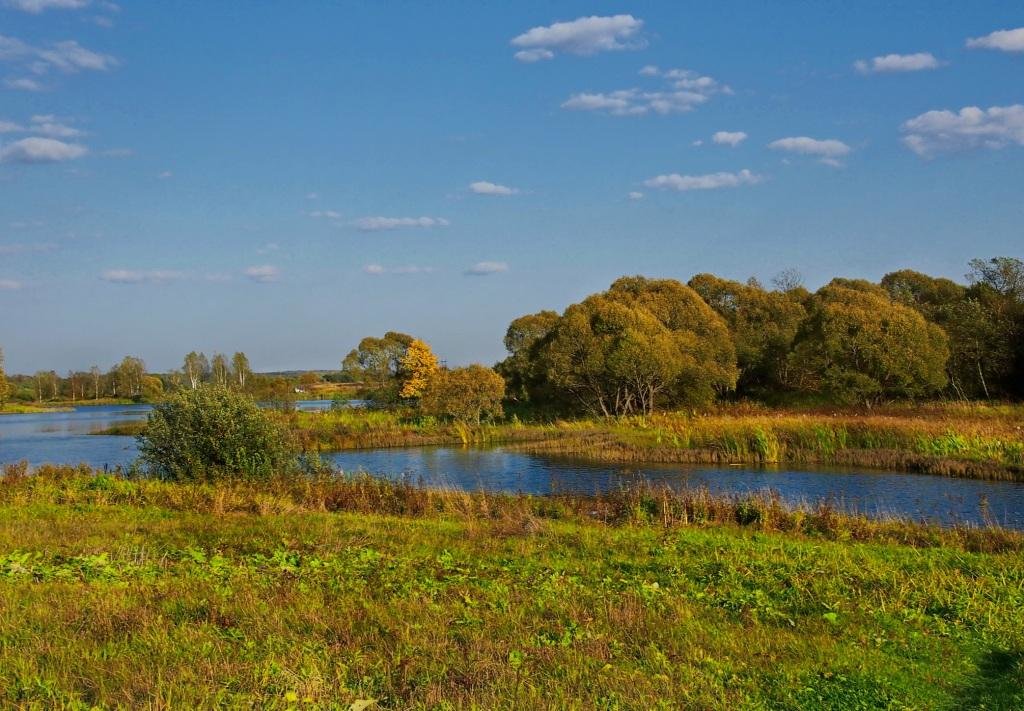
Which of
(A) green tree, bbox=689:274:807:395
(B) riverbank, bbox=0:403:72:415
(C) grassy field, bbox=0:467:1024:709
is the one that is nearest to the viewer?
(C) grassy field, bbox=0:467:1024:709

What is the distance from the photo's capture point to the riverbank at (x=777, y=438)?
26.0 metres

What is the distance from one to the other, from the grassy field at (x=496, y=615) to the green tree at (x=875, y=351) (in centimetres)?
3028

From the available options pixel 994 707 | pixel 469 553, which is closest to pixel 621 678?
pixel 994 707

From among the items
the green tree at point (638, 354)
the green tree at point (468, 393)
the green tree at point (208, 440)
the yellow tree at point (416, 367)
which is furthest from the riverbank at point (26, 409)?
the green tree at point (208, 440)

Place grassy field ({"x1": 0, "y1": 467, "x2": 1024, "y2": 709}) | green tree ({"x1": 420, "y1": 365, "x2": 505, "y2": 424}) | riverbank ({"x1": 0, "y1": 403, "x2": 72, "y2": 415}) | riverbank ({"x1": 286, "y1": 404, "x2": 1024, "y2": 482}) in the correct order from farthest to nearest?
riverbank ({"x1": 0, "y1": 403, "x2": 72, "y2": 415}) → green tree ({"x1": 420, "y1": 365, "x2": 505, "y2": 424}) → riverbank ({"x1": 286, "y1": 404, "x2": 1024, "y2": 482}) → grassy field ({"x1": 0, "y1": 467, "x2": 1024, "y2": 709})

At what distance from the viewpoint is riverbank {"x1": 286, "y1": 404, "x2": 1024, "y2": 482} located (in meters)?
26.0

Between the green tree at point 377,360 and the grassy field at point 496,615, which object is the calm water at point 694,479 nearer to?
the grassy field at point 496,615

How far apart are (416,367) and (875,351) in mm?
31078

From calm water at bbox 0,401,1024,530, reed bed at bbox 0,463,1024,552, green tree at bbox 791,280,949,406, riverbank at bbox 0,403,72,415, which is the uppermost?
green tree at bbox 791,280,949,406

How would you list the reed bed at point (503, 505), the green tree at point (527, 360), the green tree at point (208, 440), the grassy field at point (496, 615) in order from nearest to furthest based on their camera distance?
the grassy field at point (496, 615)
the reed bed at point (503, 505)
the green tree at point (208, 440)
the green tree at point (527, 360)

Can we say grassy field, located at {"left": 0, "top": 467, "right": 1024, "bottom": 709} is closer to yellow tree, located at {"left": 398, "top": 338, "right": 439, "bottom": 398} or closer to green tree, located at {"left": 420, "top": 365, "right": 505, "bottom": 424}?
green tree, located at {"left": 420, "top": 365, "right": 505, "bottom": 424}

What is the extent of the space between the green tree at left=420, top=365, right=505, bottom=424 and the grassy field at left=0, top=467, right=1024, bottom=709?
A: 31240mm

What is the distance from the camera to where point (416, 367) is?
191ft

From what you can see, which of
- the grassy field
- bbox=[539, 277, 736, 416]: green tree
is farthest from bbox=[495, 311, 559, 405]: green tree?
the grassy field
